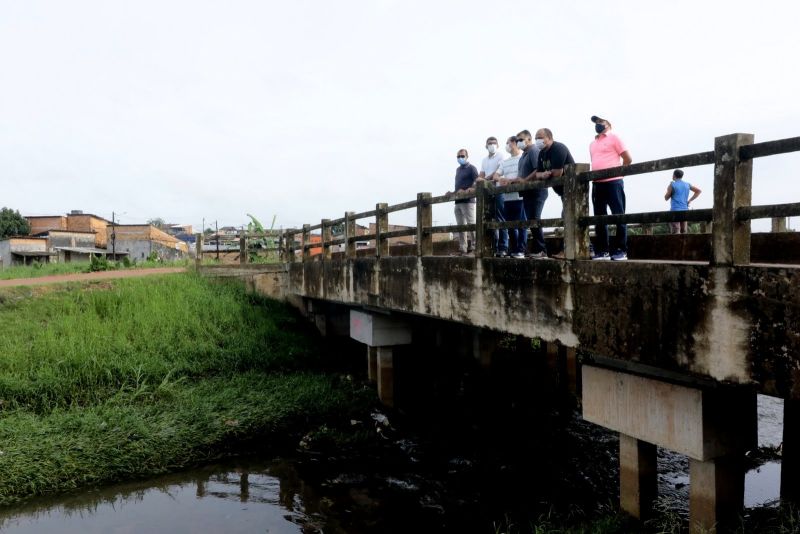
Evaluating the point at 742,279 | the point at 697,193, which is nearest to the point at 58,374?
the point at 742,279

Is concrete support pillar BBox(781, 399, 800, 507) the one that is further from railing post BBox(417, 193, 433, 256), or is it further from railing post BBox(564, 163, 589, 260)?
railing post BBox(417, 193, 433, 256)

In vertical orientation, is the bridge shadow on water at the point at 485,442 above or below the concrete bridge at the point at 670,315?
below

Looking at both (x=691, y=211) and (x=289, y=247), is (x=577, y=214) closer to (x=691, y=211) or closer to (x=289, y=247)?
(x=691, y=211)

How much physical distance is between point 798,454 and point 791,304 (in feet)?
12.4

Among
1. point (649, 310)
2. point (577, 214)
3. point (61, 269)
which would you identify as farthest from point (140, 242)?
point (649, 310)

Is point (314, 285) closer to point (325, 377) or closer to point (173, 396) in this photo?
point (325, 377)

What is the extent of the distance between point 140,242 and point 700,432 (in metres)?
43.6

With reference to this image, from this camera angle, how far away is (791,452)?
6668 millimetres

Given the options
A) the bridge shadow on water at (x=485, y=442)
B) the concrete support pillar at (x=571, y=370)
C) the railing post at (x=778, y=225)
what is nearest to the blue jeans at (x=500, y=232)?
the bridge shadow on water at (x=485, y=442)

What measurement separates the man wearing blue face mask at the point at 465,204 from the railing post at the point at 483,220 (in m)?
1.69

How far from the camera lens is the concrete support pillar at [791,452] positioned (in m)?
6.60

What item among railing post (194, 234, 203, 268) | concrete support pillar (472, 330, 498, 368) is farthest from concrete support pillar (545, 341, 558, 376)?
railing post (194, 234, 203, 268)

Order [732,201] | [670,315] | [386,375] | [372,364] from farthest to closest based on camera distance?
[372,364], [386,375], [670,315], [732,201]

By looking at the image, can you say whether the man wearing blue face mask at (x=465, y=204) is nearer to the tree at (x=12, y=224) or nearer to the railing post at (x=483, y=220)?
the railing post at (x=483, y=220)
